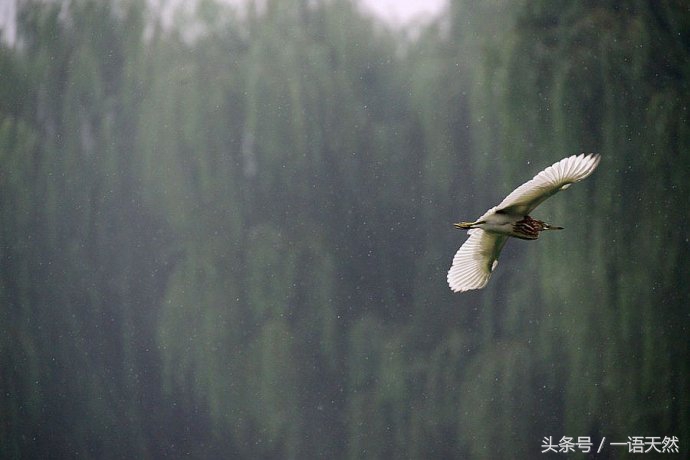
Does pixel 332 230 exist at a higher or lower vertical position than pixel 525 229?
higher

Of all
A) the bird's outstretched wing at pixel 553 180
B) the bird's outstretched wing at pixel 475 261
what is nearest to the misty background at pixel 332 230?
the bird's outstretched wing at pixel 475 261

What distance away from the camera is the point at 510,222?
9.31 ft

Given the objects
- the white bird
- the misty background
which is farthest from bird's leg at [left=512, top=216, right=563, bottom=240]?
the misty background

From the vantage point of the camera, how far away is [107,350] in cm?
434

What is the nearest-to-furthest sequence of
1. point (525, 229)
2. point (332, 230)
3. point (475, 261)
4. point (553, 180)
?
point (553, 180) < point (525, 229) < point (475, 261) < point (332, 230)

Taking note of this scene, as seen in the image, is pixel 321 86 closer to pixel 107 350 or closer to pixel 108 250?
pixel 108 250

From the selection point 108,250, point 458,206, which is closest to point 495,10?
point 458,206

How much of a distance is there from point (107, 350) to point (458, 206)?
1.64m

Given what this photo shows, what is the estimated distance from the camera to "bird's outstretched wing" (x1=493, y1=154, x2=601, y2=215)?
2543mm

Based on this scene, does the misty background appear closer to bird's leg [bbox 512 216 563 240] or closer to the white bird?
the white bird

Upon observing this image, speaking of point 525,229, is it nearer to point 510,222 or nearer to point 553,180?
point 510,222

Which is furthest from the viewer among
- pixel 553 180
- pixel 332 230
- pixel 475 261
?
pixel 332 230

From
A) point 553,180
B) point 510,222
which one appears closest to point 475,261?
point 510,222

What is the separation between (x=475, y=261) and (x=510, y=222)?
31cm
